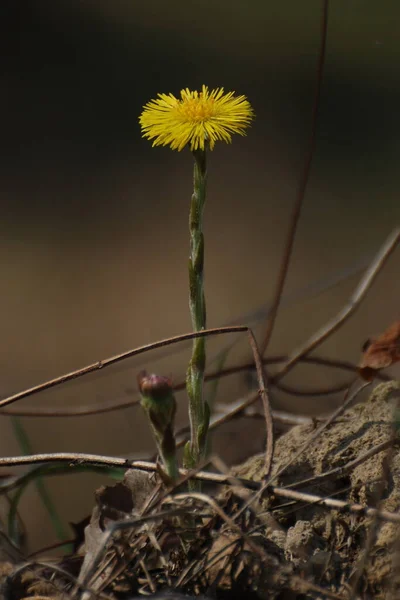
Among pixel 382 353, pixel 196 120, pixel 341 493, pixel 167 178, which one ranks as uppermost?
pixel 167 178

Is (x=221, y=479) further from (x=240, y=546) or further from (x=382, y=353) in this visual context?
(x=382, y=353)

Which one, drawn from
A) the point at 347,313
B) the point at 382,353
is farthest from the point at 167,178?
the point at 382,353

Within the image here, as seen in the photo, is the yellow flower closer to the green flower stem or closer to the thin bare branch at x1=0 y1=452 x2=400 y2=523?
the green flower stem

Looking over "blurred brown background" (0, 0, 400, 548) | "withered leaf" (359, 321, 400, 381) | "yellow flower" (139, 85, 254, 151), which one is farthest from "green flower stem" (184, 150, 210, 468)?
"blurred brown background" (0, 0, 400, 548)

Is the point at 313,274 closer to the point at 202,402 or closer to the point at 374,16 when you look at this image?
the point at 374,16

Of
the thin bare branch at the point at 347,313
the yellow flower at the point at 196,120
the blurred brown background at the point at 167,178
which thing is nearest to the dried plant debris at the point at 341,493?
the thin bare branch at the point at 347,313
